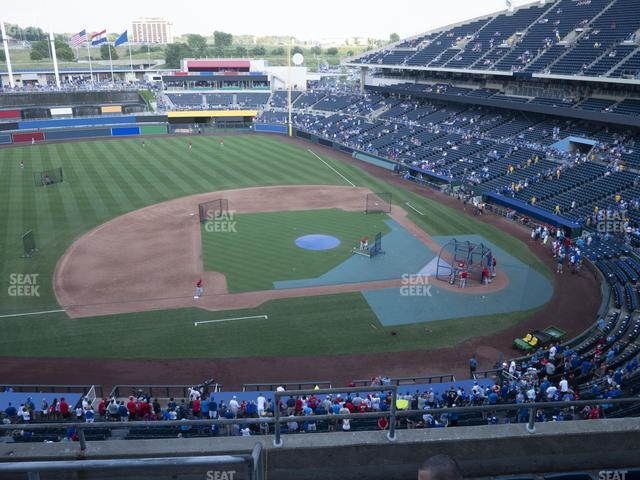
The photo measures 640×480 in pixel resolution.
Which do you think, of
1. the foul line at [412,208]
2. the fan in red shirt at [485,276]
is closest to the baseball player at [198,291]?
the fan in red shirt at [485,276]

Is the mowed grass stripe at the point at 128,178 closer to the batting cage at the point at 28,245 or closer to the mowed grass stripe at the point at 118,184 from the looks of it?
the mowed grass stripe at the point at 118,184

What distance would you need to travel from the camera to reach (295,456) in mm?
5770

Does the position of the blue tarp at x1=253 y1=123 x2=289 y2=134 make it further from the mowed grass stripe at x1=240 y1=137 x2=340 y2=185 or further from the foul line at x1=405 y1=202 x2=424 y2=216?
the foul line at x1=405 y1=202 x2=424 y2=216

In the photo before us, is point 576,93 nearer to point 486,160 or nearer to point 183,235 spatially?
point 486,160

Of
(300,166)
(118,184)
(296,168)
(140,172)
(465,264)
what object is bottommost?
(465,264)

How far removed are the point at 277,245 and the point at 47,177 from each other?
26.4 metres

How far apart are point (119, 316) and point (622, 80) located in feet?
134

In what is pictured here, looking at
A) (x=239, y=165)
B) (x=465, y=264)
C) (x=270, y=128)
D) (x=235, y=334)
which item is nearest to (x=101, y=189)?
(x=239, y=165)

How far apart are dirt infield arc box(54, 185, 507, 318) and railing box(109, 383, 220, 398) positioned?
21.9 feet

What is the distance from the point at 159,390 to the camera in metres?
19.7

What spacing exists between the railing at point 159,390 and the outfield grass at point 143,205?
2.55 meters

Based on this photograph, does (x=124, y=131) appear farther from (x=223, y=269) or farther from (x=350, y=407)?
(x=350, y=407)

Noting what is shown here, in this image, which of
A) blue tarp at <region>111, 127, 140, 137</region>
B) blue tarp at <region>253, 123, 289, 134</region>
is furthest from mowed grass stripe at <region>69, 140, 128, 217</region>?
blue tarp at <region>253, 123, 289, 134</region>

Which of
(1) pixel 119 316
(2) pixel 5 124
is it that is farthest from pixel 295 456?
(2) pixel 5 124
